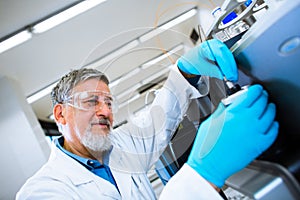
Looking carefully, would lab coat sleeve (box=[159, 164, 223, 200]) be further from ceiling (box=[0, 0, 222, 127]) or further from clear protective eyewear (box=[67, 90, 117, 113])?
ceiling (box=[0, 0, 222, 127])

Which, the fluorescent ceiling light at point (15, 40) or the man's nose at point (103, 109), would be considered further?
the fluorescent ceiling light at point (15, 40)

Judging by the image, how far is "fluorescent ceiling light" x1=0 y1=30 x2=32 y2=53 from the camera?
2516mm

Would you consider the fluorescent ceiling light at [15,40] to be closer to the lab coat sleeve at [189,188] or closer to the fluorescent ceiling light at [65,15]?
the fluorescent ceiling light at [65,15]

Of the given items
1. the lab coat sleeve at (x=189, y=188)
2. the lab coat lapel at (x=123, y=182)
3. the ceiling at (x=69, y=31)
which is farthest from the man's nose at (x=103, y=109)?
the ceiling at (x=69, y=31)

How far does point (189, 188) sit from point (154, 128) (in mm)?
577

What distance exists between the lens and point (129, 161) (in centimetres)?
94

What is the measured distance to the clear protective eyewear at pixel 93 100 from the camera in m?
0.95

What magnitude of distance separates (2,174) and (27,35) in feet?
6.21

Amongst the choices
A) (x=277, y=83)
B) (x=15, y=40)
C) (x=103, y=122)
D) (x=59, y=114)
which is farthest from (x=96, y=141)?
(x=15, y=40)

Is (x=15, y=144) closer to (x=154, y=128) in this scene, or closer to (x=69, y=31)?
(x=69, y=31)

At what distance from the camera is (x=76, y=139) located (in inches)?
45.5

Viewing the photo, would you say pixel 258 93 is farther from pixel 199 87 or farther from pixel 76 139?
pixel 76 139

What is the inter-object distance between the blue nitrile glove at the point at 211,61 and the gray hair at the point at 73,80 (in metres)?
0.38

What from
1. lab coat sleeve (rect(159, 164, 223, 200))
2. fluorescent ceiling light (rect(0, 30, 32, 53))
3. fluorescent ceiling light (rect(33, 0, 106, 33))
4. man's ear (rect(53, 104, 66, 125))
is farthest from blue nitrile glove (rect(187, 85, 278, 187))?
fluorescent ceiling light (rect(0, 30, 32, 53))
